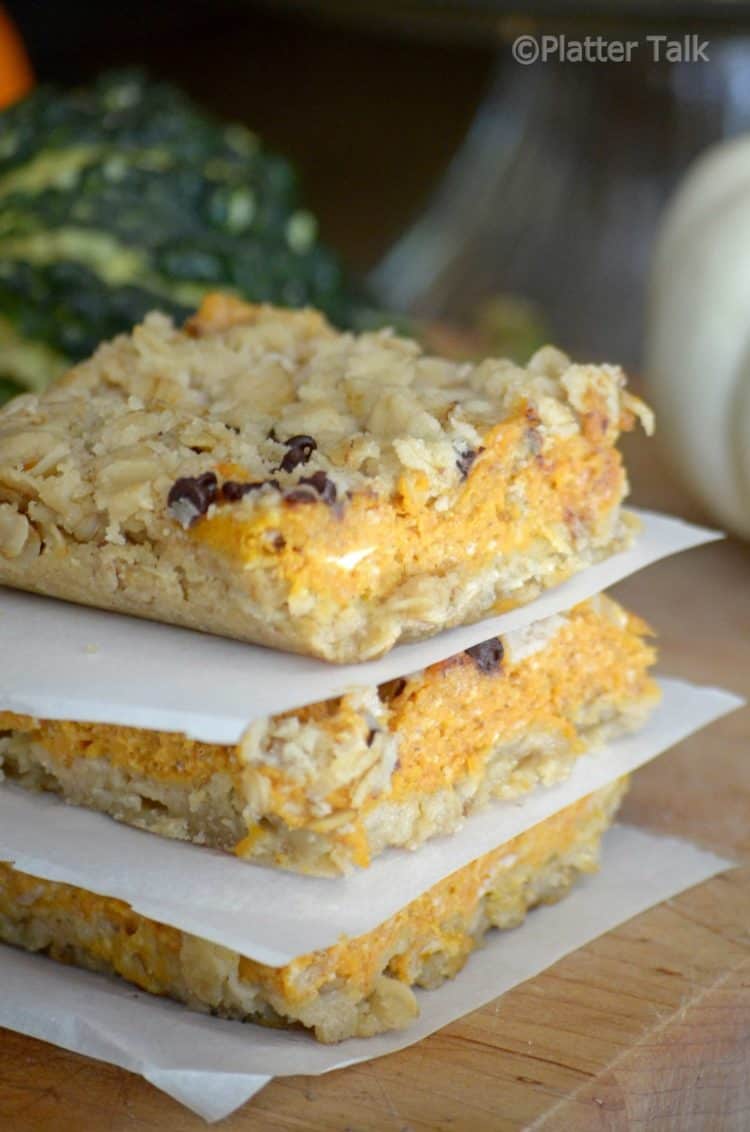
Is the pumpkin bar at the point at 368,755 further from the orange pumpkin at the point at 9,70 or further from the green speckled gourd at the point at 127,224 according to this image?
the orange pumpkin at the point at 9,70

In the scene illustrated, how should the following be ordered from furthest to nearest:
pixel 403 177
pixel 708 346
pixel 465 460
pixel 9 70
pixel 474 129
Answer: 1. pixel 403 177
2. pixel 474 129
3. pixel 9 70
4. pixel 708 346
5. pixel 465 460

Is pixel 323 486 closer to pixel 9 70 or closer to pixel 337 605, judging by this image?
pixel 337 605

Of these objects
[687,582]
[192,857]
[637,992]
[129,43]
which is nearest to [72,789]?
[192,857]

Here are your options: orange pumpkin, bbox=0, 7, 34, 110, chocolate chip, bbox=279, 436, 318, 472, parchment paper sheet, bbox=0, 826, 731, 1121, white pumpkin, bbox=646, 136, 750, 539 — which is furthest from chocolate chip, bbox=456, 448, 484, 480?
orange pumpkin, bbox=0, 7, 34, 110

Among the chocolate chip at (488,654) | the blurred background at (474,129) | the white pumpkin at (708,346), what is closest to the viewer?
the chocolate chip at (488,654)

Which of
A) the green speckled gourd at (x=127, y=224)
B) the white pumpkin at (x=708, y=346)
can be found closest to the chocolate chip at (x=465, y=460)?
the white pumpkin at (x=708, y=346)

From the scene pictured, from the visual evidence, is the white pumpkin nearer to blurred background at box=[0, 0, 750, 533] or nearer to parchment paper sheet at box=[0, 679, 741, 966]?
blurred background at box=[0, 0, 750, 533]

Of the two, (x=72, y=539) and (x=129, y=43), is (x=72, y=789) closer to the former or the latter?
(x=72, y=539)

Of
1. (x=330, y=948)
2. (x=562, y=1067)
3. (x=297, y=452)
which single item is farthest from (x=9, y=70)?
(x=562, y=1067)
